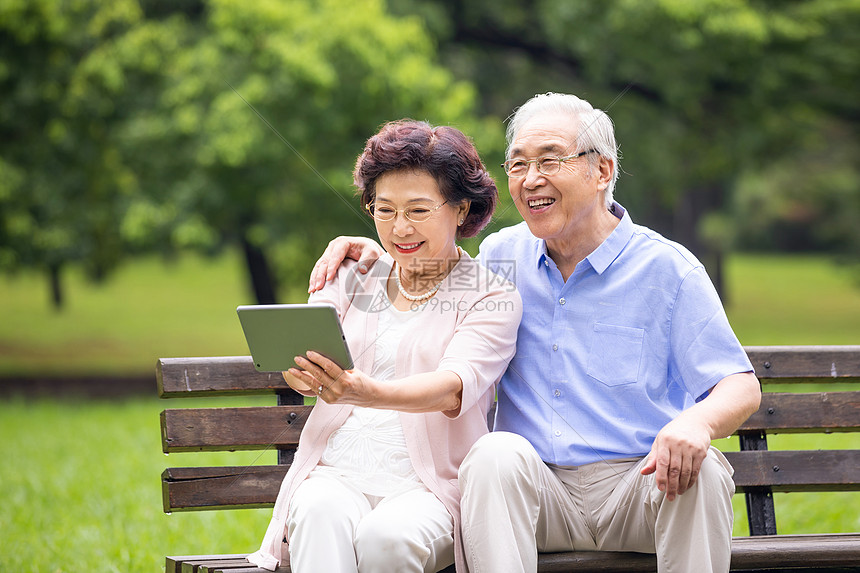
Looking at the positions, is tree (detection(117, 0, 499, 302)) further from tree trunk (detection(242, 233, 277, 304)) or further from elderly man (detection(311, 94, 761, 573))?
elderly man (detection(311, 94, 761, 573))

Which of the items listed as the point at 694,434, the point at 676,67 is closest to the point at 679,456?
the point at 694,434

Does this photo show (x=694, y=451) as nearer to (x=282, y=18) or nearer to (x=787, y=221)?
(x=282, y=18)

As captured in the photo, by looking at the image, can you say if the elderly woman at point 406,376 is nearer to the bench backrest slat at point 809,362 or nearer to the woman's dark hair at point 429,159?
the woman's dark hair at point 429,159

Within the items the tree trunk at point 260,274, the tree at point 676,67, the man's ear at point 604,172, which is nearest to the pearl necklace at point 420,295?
the man's ear at point 604,172

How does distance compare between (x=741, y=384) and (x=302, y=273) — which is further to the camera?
(x=302, y=273)

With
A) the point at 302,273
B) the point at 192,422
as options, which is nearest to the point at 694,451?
the point at 192,422

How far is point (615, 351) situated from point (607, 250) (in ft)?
1.07

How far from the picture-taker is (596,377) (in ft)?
9.66

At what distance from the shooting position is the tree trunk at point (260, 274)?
1433 centimetres

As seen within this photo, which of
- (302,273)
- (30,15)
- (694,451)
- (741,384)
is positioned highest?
(30,15)

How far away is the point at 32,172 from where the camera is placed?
39.5ft

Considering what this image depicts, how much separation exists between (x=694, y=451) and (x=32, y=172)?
36.9 feet

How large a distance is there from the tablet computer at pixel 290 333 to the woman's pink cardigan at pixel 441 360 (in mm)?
394

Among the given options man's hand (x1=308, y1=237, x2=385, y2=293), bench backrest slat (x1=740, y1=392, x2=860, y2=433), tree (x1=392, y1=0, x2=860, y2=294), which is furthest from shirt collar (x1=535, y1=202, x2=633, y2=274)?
tree (x1=392, y1=0, x2=860, y2=294)
